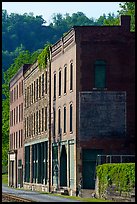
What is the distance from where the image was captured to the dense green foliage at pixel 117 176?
150 feet

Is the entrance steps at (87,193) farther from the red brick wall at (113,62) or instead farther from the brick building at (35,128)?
the brick building at (35,128)

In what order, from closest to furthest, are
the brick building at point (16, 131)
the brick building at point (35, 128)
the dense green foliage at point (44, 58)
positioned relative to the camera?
the dense green foliage at point (44, 58) → the brick building at point (35, 128) → the brick building at point (16, 131)

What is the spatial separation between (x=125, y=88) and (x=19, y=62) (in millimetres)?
56733

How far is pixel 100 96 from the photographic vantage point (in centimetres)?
5928

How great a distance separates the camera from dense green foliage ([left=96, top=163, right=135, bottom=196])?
45.8m

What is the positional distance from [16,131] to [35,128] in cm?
1908

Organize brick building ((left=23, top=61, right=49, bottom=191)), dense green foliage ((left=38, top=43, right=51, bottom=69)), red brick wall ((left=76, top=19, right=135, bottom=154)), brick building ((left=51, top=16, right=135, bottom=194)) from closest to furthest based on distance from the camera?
brick building ((left=51, top=16, right=135, bottom=194)) < red brick wall ((left=76, top=19, right=135, bottom=154)) < dense green foliage ((left=38, top=43, right=51, bottom=69)) < brick building ((left=23, top=61, right=49, bottom=191))

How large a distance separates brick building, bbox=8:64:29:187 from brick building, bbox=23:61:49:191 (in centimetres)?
415

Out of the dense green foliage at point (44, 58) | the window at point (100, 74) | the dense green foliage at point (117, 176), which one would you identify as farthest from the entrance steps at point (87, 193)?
the dense green foliage at point (44, 58)

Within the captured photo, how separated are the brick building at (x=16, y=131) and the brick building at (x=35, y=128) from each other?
415 centimetres

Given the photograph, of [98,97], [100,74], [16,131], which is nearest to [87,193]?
[98,97]

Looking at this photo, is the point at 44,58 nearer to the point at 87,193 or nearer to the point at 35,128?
the point at 35,128

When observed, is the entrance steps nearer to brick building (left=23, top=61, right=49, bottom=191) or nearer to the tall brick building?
the tall brick building

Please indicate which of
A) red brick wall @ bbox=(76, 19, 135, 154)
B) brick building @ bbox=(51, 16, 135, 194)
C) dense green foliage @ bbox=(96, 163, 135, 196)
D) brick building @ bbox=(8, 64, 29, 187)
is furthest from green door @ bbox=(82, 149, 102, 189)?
brick building @ bbox=(8, 64, 29, 187)
